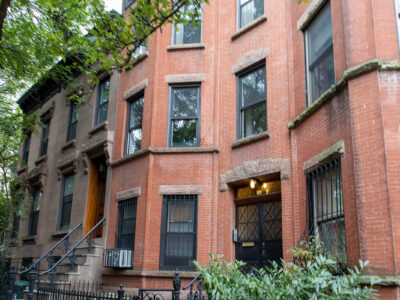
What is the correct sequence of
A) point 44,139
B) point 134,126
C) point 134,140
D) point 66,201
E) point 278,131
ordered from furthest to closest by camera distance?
point 44,139
point 66,201
point 134,126
point 134,140
point 278,131

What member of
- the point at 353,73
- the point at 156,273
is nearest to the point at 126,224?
the point at 156,273

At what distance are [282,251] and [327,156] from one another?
2870mm

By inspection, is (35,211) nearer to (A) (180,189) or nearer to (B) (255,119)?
(A) (180,189)

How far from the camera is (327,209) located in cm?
798

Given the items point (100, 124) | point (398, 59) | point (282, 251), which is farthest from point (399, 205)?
point (100, 124)

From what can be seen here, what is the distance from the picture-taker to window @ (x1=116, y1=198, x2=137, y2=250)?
11.9 meters

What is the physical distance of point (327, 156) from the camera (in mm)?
7828

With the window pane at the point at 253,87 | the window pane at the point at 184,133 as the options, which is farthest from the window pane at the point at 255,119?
the window pane at the point at 184,133

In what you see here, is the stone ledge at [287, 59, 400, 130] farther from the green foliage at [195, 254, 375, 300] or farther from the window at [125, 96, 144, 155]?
the window at [125, 96, 144, 155]

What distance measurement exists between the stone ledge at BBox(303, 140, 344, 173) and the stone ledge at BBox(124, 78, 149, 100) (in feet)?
20.3

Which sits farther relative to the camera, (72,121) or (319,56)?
(72,121)

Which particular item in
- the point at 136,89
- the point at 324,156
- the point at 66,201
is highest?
the point at 136,89

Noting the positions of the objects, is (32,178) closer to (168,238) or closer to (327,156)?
(168,238)

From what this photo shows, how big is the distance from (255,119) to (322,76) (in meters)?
2.62
